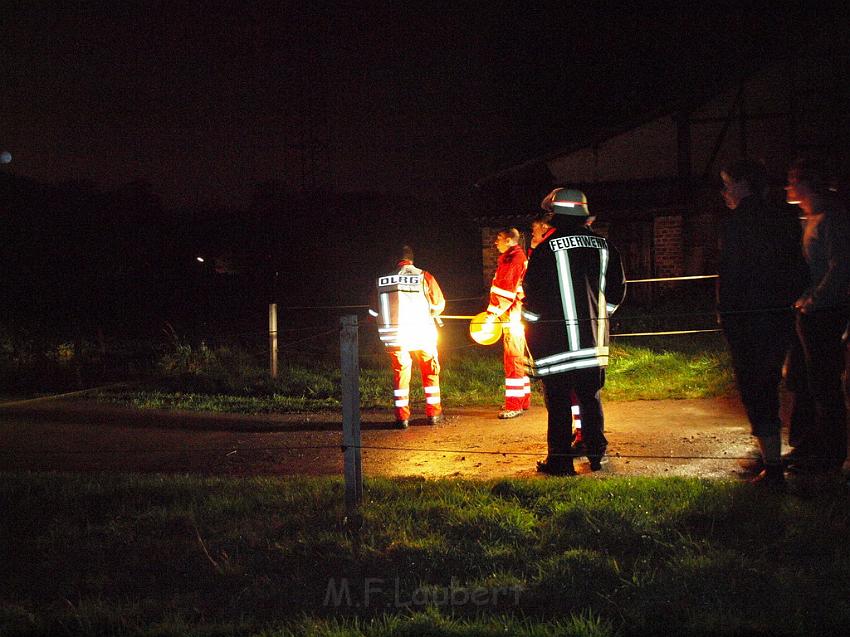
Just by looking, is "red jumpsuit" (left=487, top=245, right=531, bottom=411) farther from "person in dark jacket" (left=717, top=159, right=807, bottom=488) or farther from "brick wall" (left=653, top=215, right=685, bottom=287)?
"brick wall" (left=653, top=215, right=685, bottom=287)

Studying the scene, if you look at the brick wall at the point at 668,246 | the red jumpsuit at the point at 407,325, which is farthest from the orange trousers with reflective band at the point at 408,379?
the brick wall at the point at 668,246

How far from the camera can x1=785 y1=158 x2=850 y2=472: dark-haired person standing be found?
493 cm

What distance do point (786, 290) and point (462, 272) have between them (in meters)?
33.2

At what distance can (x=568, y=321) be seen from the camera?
5.52 m

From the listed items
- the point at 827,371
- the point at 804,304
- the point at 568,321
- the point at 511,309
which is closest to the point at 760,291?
the point at 804,304

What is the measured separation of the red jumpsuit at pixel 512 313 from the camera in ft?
25.8

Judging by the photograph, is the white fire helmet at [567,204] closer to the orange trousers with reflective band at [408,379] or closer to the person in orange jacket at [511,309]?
the person in orange jacket at [511,309]

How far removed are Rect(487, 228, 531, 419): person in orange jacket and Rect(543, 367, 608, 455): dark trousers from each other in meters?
2.12

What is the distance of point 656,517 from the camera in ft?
14.4

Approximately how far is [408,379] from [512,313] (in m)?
1.20

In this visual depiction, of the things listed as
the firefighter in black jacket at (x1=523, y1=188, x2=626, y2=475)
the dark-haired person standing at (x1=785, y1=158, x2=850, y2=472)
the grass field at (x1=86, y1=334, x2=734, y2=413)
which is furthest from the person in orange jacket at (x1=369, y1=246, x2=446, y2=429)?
the dark-haired person standing at (x1=785, y1=158, x2=850, y2=472)

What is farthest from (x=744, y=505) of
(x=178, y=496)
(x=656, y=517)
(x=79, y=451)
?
(x=79, y=451)

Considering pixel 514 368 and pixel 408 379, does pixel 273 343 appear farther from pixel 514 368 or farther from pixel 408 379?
pixel 514 368

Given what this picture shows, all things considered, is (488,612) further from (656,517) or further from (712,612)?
(656,517)
